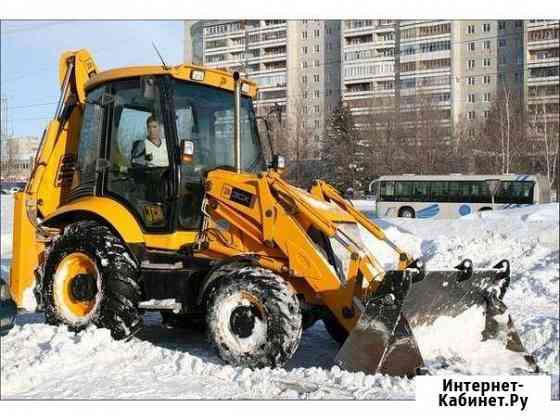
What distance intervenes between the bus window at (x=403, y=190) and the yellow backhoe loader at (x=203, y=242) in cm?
2106

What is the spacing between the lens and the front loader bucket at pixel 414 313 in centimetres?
450

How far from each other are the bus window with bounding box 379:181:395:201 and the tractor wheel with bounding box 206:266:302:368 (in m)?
22.4

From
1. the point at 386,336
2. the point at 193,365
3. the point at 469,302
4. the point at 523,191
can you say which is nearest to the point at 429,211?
the point at 523,191

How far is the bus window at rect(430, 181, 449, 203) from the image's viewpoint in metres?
25.8

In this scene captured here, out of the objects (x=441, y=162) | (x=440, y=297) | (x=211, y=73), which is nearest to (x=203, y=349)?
(x=440, y=297)

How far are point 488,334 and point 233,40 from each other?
7.36 meters

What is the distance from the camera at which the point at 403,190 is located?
27.4 metres

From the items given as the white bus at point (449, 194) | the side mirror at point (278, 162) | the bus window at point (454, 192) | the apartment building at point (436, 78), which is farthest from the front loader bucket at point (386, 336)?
the bus window at point (454, 192)

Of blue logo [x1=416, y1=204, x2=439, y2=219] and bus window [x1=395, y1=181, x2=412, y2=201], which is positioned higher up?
bus window [x1=395, y1=181, x2=412, y2=201]

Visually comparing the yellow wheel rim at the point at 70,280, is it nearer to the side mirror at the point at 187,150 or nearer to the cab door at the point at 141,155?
the cab door at the point at 141,155

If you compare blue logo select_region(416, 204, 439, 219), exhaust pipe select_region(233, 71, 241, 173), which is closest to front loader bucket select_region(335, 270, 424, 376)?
exhaust pipe select_region(233, 71, 241, 173)

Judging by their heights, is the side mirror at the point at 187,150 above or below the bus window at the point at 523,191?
above

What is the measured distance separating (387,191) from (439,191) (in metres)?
2.49

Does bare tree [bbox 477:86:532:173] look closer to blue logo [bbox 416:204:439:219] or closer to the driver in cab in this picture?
blue logo [bbox 416:204:439:219]
